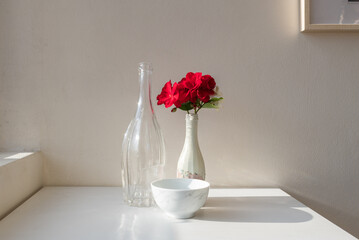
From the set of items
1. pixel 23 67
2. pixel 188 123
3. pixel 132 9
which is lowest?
pixel 188 123

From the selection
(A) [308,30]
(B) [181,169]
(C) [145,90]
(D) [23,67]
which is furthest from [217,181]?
(D) [23,67]

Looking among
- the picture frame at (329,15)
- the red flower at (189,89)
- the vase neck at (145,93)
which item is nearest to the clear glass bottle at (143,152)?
the vase neck at (145,93)

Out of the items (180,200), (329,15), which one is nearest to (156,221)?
(180,200)

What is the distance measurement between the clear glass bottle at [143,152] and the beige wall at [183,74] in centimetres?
12

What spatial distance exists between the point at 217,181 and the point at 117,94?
1.22 feet

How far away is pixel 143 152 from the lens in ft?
2.66

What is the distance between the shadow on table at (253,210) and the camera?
685 mm

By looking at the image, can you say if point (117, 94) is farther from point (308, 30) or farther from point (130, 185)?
point (308, 30)

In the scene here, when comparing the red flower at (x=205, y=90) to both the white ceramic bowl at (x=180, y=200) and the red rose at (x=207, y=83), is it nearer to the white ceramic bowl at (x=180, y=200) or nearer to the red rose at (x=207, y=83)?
the red rose at (x=207, y=83)

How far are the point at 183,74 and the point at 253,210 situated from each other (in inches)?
16.1

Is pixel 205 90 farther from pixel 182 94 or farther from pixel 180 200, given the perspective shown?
pixel 180 200

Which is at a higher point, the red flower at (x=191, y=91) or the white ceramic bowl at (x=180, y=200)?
the red flower at (x=191, y=91)

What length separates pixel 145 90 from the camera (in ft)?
2.71

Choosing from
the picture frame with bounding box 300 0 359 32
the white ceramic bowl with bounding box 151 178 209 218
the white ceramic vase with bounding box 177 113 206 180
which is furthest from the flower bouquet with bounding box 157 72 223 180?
the picture frame with bounding box 300 0 359 32
